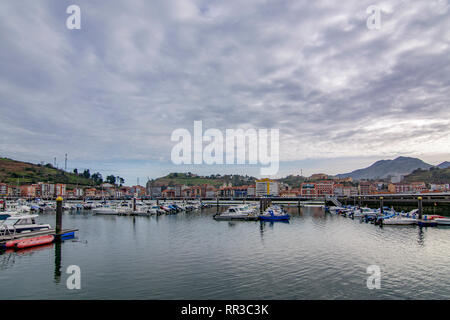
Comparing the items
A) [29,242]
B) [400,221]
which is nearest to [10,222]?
[29,242]

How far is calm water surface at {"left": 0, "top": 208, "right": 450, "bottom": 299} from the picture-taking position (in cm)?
1798

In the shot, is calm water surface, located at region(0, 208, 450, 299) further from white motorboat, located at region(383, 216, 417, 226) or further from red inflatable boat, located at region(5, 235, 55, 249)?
white motorboat, located at region(383, 216, 417, 226)

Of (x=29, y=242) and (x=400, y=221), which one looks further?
(x=400, y=221)

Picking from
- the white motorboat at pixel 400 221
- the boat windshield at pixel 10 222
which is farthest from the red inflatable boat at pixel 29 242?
the white motorboat at pixel 400 221

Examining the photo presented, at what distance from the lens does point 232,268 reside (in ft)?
75.6

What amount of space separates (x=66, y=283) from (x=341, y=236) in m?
32.7

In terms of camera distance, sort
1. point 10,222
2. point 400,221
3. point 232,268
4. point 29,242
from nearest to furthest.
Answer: point 232,268, point 29,242, point 10,222, point 400,221

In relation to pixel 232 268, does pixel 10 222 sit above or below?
above

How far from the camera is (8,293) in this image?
711 inches

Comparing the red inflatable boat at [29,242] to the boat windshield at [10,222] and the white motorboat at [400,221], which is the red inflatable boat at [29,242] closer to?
the boat windshield at [10,222]

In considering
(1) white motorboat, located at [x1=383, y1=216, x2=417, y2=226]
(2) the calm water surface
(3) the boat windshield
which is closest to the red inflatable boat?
(2) the calm water surface

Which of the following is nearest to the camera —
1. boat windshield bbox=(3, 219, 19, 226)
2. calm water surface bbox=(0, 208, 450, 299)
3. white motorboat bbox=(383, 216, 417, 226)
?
calm water surface bbox=(0, 208, 450, 299)

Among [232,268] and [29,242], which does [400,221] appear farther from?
[29,242]

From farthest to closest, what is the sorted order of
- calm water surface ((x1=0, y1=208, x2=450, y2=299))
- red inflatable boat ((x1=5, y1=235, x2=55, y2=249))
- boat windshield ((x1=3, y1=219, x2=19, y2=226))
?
boat windshield ((x1=3, y1=219, x2=19, y2=226)) → red inflatable boat ((x1=5, y1=235, x2=55, y2=249)) → calm water surface ((x1=0, y1=208, x2=450, y2=299))
